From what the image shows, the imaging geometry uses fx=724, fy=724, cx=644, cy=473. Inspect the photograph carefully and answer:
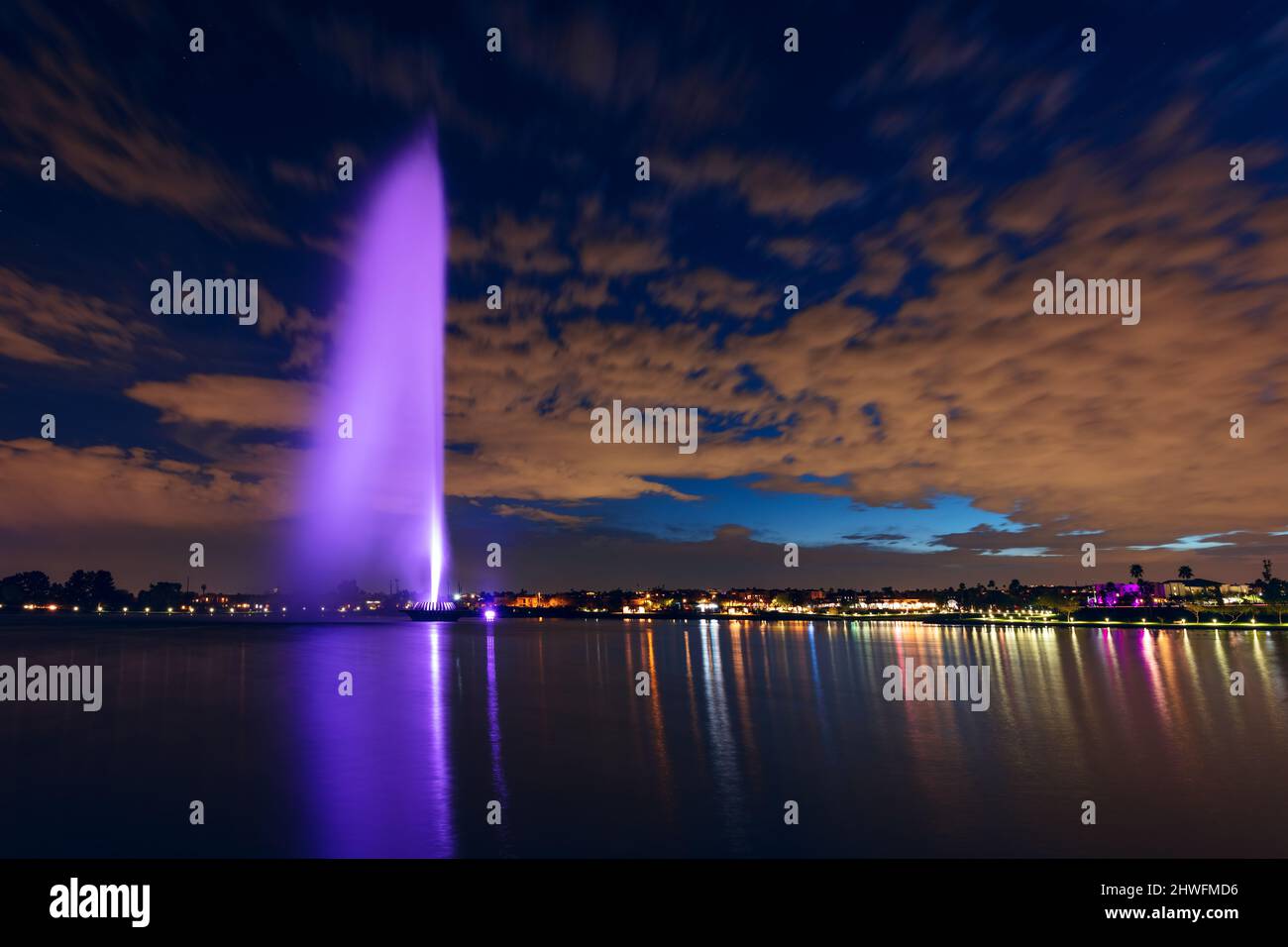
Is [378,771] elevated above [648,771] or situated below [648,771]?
above

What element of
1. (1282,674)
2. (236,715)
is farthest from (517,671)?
(1282,674)

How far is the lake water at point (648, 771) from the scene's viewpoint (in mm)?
24422

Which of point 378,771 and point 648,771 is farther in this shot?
point 378,771

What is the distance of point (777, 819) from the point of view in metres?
26.2

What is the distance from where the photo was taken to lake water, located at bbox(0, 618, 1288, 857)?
24422mm

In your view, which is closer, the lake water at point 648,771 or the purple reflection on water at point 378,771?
the lake water at point 648,771

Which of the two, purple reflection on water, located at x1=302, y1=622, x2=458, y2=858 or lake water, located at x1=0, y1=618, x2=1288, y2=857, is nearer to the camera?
lake water, located at x1=0, y1=618, x2=1288, y2=857

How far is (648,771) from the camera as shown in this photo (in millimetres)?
33375
